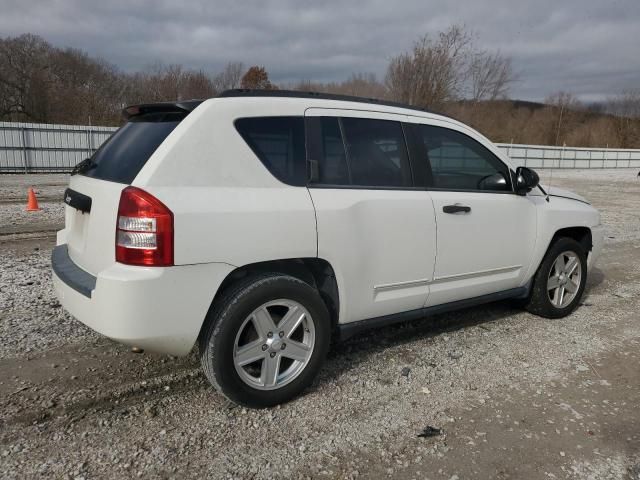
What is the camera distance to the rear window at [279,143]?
294 cm

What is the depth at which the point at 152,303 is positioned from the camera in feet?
8.42

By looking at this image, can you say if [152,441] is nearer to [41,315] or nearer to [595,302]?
[41,315]

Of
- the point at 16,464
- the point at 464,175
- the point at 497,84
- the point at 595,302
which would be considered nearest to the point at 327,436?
the point at 16,464

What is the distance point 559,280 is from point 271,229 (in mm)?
3219

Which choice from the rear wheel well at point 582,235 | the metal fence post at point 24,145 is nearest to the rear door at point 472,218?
the rear wheel well at point 582,235

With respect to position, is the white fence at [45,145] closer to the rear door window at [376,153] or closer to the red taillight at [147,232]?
the rear door window at [376,153]

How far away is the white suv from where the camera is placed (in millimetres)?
2613

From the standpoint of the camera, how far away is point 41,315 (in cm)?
434

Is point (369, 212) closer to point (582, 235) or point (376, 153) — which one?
point (376, 153)

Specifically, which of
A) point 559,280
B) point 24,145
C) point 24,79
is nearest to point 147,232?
point 559,280

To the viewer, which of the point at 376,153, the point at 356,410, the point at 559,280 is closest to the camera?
the point at 356,410

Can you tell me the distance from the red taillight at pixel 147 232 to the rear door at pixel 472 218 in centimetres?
195

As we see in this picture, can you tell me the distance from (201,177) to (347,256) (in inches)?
40.9

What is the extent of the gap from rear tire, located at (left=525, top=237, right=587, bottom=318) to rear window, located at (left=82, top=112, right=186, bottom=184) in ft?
11.4
